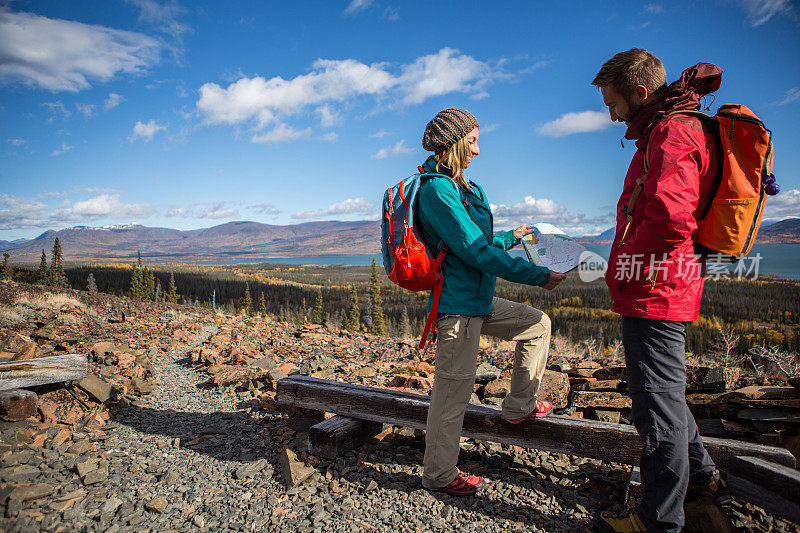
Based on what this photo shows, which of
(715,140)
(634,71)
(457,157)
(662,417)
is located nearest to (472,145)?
(457,157)

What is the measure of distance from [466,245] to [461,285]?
1.02 feet

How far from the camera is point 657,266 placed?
2.14 m

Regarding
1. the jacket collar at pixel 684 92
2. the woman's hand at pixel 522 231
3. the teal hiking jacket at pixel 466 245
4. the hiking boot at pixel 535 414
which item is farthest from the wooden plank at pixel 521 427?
the jacket collar at pixel 684 92

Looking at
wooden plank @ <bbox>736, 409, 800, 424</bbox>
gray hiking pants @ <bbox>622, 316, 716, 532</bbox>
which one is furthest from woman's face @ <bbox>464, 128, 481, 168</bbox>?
wooden plank @ <bbox>736, 409, 800, 424</bbox>

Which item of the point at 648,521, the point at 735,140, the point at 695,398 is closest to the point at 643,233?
the point at 735,140

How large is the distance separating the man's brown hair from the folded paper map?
969 millimetres

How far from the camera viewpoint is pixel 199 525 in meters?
A: 2.87

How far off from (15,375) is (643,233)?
19.3ft

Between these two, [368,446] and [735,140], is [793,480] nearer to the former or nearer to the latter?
[735,140]

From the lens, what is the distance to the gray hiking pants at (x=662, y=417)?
2223 millimetres

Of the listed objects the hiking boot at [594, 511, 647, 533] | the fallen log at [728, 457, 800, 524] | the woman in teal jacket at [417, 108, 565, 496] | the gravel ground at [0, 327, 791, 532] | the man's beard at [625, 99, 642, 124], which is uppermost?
the man's beard at [625, 99, 642, 124]

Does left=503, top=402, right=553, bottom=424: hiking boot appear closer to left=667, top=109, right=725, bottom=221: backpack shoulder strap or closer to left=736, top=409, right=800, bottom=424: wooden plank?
left=736, top=409, right=800, bottom=424: wooden plank

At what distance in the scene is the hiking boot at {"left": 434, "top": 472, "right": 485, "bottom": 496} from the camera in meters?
3.03

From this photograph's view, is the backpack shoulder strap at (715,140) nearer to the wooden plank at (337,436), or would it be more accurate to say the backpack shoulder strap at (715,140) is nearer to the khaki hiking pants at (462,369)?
the khaki hiking pants at (462,369)
